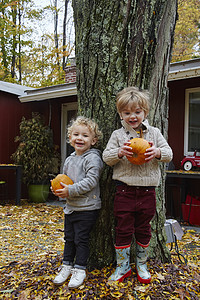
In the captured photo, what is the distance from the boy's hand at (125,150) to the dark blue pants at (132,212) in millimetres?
275

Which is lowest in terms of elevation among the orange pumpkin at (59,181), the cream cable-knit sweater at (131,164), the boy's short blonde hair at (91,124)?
the orange pumpkin at (59,181)

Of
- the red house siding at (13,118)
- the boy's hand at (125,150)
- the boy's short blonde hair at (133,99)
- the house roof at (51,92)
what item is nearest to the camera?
the boy's hand at (125,150)

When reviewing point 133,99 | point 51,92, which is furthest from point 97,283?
point 51,92

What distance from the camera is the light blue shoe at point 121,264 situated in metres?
2.34

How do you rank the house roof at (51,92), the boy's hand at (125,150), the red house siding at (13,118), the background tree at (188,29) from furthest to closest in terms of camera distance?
the background tree at (188,29), the red house siding at (13,118), the house roof at (51,92), the boy's hand at (125,150)

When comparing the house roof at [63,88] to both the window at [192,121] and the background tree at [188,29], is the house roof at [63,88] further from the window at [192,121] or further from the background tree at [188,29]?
the background tree at [188,29]

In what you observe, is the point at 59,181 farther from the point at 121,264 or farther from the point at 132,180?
the point at 121,264

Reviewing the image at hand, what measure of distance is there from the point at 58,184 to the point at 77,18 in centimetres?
140

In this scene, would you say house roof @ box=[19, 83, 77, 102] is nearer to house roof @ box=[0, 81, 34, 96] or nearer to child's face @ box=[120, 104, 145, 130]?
house roof @ box=[0, 81, 34, 96]

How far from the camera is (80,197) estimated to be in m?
2.44

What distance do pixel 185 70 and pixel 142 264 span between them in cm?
413

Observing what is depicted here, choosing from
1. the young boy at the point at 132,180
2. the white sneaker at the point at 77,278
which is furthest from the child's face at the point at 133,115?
the white sneaker at the point at 77,278

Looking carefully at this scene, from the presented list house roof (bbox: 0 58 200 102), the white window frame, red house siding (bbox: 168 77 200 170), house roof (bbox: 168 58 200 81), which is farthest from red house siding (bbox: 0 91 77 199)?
house roof (bbox: 168 58 200 81)

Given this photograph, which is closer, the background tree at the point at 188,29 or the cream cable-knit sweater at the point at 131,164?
the cream cable-knit sweater at the point at 131,164
